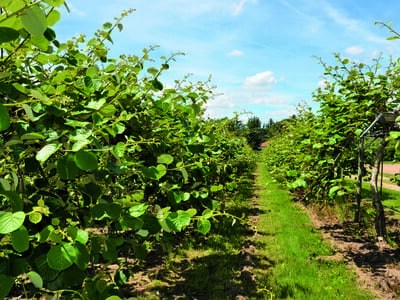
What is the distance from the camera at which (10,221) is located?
2.92 ft

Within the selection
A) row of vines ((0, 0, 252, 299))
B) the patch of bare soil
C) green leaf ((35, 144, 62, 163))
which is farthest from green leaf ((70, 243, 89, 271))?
the patch of bare soil

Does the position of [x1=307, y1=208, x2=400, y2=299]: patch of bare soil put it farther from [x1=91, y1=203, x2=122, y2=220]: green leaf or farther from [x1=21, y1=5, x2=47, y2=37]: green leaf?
[x1=21, y1=5, x2=47, y2=37]: green leaf

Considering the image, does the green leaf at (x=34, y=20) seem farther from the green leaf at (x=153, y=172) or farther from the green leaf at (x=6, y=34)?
the green leaf at (x=153, y=172)

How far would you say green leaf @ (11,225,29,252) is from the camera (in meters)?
0.90

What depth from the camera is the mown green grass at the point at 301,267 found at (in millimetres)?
4719

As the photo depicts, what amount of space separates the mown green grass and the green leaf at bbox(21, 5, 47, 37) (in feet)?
9.70

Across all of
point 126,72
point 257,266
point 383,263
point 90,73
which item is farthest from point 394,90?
point 90,73

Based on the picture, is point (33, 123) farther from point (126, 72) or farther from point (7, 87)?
point (126, 72)

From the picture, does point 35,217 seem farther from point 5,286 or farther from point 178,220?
point 178,220

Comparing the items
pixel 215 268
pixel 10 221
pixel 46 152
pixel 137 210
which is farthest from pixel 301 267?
pixel 10 221

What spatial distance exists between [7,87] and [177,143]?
179 centimetres

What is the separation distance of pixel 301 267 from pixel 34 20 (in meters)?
5.67

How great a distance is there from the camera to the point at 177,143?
9.68ft

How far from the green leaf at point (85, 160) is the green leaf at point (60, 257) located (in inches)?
9.0
